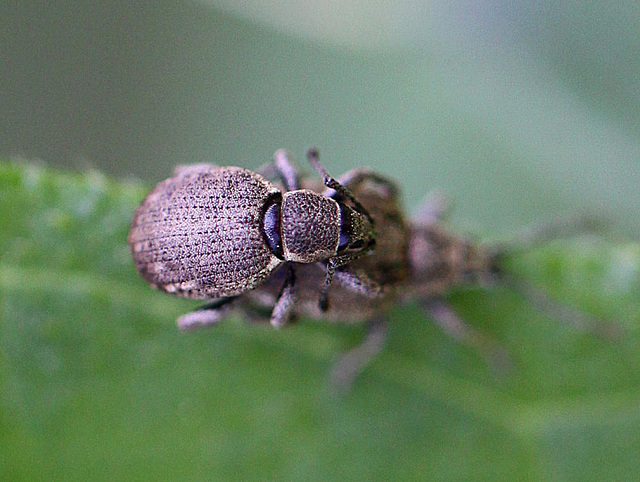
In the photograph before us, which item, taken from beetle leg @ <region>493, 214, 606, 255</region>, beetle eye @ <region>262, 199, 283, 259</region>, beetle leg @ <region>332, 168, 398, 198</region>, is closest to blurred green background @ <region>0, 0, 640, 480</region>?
beetle leg @ <region>493, 214, 606, 255</region>

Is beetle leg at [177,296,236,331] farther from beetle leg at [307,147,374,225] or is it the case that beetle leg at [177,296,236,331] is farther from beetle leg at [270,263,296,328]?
beetle leg at [307,147,374,225]

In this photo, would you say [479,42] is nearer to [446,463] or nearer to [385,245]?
[385,245]

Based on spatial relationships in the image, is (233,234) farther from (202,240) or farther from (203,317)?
(203,317)

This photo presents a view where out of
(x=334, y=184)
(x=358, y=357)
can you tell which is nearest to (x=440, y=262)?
(x=358, y=357)

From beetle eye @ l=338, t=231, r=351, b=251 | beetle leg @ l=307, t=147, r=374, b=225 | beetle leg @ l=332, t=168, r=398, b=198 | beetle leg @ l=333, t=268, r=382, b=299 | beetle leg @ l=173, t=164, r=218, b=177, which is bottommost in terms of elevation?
beetle leg @ l=333, t=268, r=382, b=299

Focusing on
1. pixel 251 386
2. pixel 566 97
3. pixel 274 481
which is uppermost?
pixel 566 97

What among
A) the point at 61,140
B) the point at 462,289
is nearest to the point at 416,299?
the point at 462,289
